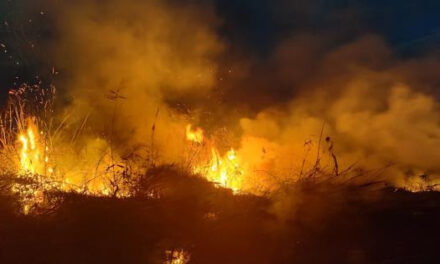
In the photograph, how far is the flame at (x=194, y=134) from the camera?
25.6 feet

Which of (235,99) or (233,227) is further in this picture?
(235,99)

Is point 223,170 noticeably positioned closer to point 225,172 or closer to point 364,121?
point 225,172

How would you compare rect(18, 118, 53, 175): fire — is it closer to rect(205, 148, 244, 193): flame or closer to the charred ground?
the charred ground

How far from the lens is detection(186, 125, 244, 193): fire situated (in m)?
6.30

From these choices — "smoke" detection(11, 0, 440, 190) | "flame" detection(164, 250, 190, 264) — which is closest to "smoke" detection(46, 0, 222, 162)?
"smoke" detection(11, 0, 440, 190)

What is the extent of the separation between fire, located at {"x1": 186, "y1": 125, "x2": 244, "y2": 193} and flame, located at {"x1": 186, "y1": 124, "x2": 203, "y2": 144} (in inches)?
23.6

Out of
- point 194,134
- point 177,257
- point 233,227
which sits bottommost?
point 177,257

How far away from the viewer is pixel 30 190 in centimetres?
525

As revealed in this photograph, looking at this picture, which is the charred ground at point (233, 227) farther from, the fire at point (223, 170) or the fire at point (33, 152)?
the fire at point (33, 152)

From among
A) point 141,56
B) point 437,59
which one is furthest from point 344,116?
point 141,56

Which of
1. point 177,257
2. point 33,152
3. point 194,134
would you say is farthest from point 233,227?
point 194,134

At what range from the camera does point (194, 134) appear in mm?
8086

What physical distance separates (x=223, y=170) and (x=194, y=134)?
160 centimetres

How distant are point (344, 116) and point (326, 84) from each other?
107 cm
